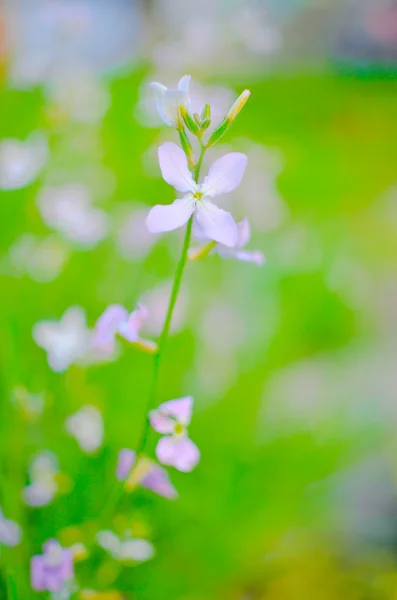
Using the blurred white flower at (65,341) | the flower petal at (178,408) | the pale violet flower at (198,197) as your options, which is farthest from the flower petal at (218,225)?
the blurred white flower at (65,341)

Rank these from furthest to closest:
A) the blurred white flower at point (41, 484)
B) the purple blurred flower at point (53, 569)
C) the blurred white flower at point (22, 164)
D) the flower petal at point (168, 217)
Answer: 1. the blurred white flower at point (22, 164)
2. the blurred white flower at point (41, 484)
3. the purple blurred flower at point (53, 569)
4. the flower petal at point (168, 217)

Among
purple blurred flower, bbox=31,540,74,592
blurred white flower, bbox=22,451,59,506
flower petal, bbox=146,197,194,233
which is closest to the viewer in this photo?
flower petal, bbox=146,197,194,233

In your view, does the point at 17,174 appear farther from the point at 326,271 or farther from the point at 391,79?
the point at 391,79

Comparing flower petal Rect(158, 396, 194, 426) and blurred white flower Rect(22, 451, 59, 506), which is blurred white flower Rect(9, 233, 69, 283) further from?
flower petal Rect(158, 396, 194, 426)

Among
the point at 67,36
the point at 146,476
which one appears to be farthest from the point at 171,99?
the point at 67,36

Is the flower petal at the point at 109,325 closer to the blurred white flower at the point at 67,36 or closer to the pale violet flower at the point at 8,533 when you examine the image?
the pale violet flower at the point at 8,533

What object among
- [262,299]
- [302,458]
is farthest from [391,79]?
[302,458]

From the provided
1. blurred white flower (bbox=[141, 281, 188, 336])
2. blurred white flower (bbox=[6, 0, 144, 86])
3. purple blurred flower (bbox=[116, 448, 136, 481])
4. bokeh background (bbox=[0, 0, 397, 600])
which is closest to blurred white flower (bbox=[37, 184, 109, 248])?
bokeh background (bbox=[0, 0, 397, 600])

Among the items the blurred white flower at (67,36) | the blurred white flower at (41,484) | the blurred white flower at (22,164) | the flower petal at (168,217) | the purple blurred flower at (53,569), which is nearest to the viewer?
the flower petal at (168,217)
